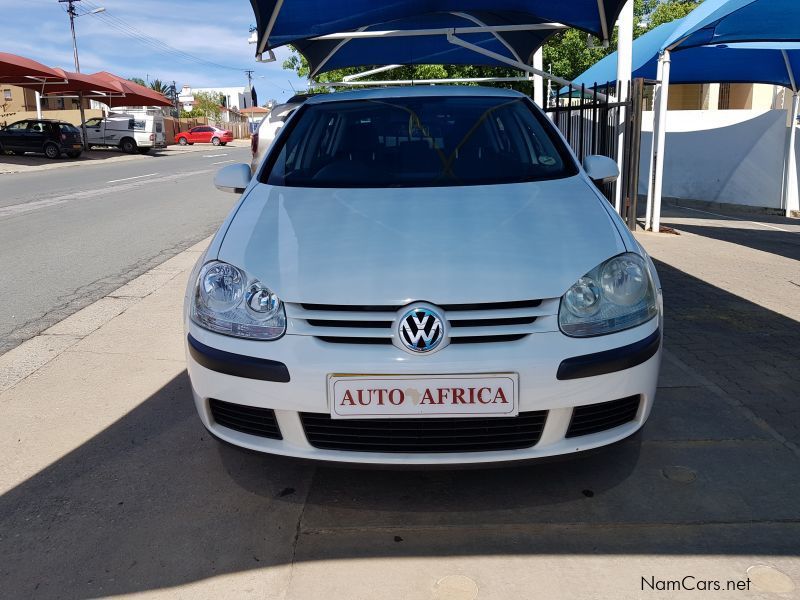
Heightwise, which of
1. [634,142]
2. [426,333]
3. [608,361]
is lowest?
[608,361]

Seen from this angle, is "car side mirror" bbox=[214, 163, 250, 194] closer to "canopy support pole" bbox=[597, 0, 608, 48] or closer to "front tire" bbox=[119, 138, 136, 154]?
"canopy support pole" bbox=[597, 0, 608, 48]

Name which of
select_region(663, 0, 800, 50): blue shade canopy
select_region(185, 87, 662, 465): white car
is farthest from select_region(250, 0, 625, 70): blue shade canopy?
select_region(185, 87, 662, 465): white car

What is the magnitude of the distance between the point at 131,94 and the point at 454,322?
41999 mm

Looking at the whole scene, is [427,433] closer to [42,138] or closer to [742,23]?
[742,23]

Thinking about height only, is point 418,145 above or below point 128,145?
above

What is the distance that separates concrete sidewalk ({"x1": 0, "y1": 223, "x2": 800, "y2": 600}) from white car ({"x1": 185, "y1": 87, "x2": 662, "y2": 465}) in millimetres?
294

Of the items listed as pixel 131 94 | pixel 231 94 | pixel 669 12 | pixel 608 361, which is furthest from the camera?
pixel 231 94

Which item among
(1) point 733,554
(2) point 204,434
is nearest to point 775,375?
(1) point 733,554

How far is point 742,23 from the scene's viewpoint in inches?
353

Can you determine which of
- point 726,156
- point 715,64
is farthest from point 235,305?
point 726,156

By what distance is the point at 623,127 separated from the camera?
9344mm

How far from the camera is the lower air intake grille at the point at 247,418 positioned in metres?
2.64

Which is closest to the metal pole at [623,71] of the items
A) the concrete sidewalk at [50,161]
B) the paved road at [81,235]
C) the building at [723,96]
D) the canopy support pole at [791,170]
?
the canopy support pole at [791,170]

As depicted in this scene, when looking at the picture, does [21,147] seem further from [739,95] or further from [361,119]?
[361,119]
